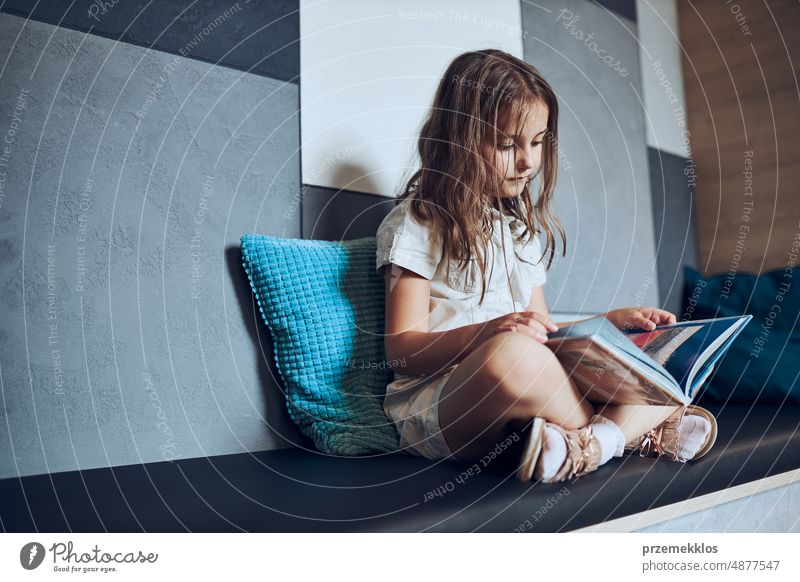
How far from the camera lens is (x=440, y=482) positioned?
0.62 metres

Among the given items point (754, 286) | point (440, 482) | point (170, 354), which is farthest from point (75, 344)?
point (754, 286)

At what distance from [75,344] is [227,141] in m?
0.32

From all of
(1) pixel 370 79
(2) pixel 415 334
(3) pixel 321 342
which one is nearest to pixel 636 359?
(2) pixel 415 334

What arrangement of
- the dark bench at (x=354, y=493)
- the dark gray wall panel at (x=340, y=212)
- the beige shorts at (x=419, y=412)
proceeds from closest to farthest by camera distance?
1. the dark bench at (x=354, y=493)
2. the beige shorts at (x=419, y=412)
3. the dark gray wall panel at (x=340, y=212)

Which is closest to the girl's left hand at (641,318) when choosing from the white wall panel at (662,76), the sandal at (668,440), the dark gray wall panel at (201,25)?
the sandal at (668,440)

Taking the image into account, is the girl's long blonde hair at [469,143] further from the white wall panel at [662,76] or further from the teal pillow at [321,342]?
the white wall panel at [662,76]

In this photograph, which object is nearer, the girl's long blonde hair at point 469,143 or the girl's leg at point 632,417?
the girl's leg at point 632,417

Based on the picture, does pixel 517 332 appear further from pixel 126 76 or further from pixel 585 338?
pixel 126 76

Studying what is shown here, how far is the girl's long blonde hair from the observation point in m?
0.86

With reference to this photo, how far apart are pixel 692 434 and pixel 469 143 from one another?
1.49 feet

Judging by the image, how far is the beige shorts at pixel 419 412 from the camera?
745mm

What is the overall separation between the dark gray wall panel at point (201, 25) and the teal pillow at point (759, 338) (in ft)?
2.79

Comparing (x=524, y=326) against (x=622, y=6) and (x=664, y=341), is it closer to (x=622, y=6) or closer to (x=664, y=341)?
(x=664, y=341)

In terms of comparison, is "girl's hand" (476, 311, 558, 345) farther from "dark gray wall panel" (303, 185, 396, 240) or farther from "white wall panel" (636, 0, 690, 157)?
"white wall panel" (636, 0, 690, 157)
